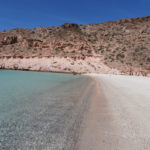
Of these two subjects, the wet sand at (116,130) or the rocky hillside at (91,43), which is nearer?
the wet sand at (116,130)

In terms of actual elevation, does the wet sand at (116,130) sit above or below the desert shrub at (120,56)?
below

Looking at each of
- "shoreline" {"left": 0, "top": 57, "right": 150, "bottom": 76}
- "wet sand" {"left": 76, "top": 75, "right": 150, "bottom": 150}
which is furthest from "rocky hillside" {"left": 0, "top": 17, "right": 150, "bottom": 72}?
"wet sand" {"left": 76, "top": 75, "right": 150, "bottom": 150}

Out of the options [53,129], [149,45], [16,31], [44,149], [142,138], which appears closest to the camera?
[44,149]

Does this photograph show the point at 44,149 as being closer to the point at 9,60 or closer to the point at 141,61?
the point at 141,61

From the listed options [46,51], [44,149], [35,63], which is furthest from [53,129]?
[46,51]

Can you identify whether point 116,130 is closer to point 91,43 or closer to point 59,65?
point 59,65

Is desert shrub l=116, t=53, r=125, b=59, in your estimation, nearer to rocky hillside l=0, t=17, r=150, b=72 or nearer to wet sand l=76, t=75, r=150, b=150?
rocky hillside l=0, t=17, r=150, b=72

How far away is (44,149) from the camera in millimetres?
3520

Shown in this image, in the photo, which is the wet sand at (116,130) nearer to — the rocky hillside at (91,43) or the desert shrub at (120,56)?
the rocky hillside at (91,43)

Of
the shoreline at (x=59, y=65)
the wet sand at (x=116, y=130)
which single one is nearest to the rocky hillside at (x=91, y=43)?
the shoreline at (x=59, y=65)

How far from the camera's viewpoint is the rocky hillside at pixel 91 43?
53375mm

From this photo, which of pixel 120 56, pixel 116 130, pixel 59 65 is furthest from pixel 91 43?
pixel 116 130

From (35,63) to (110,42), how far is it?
969 inches

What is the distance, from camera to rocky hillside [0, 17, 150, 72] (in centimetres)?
5338
